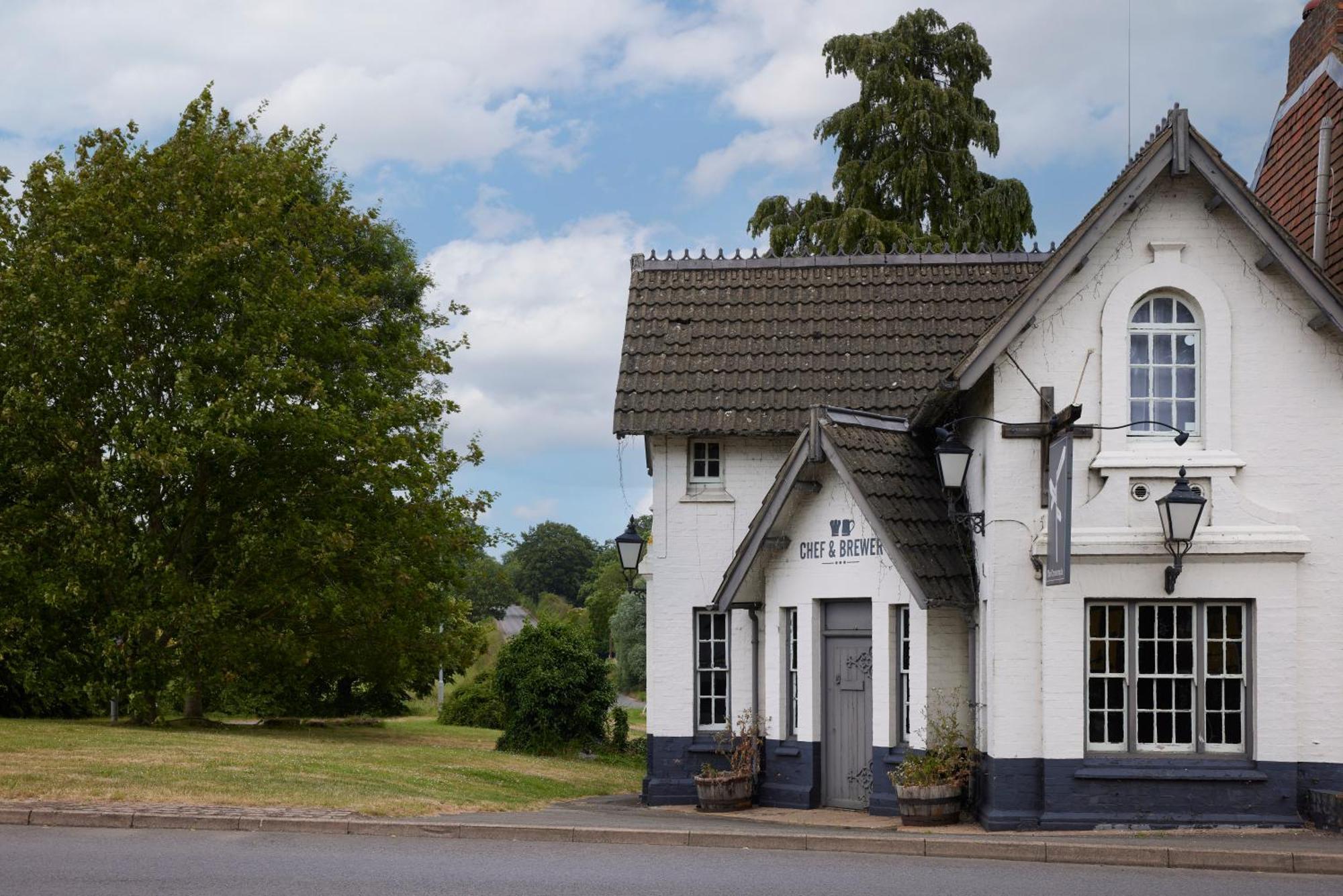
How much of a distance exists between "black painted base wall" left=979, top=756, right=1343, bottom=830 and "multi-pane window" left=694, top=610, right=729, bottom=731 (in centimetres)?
624

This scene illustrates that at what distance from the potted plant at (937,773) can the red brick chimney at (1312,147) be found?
726 cm

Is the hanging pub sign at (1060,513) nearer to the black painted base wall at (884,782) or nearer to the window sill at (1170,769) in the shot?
the window sill at (1170,769)

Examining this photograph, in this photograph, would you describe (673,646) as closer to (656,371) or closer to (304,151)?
(656,371)

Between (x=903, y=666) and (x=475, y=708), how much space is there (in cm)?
2560

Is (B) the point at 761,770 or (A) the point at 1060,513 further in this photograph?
(B) the point at 761,770

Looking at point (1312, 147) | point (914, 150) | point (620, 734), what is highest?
point (914, 150)

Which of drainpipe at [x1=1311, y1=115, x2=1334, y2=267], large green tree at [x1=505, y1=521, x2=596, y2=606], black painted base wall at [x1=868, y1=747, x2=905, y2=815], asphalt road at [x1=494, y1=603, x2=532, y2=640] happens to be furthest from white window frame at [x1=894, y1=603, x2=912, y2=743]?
large green tree at [x1=505, y1=521, x2=596, y2=606]

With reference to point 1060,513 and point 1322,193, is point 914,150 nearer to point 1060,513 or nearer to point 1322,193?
point 1322,193

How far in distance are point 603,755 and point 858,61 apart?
69.3ft

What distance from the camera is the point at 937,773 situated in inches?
685

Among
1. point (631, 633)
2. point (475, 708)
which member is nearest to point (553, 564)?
point (631, 633)

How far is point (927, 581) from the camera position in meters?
17.7

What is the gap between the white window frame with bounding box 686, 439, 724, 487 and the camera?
2234cm

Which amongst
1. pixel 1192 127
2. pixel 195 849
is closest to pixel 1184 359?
pixel 1192 127
